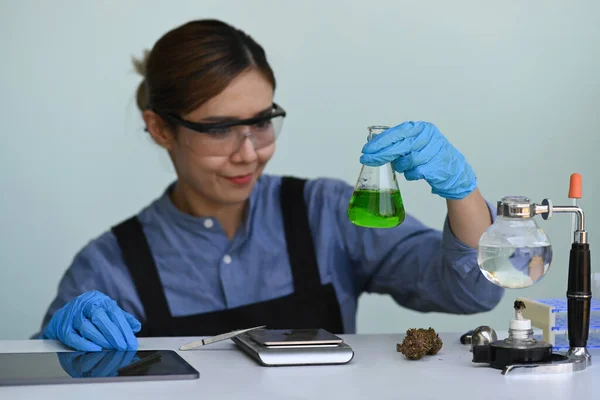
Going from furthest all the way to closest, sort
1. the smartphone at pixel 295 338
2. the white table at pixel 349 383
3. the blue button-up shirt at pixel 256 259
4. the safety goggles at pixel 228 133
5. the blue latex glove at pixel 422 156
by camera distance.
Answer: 1. the blue button-up shirt at pixel 256 259
2. the safety goggles at pixel 228 133
3. the blue latex glove at pixel 422 156
4. the smartphone at pixel 295 338
5. the white table at pixel 349 383

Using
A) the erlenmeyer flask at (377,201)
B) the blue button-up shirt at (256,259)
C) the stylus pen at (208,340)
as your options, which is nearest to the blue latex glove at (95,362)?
the stylus pen at (208,340)

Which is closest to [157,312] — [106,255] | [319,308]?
[106,255]

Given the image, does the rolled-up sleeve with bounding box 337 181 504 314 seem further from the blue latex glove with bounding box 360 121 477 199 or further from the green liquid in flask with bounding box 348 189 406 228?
the green liquid in flask with bounding box 348 189 406 228

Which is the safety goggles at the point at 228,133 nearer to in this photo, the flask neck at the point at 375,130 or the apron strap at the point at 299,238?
the apron strap at the point at 299,238

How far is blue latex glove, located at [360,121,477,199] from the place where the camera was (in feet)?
6.25

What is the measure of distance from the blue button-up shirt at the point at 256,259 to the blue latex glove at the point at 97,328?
2.22 ft

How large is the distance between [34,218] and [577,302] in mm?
2337

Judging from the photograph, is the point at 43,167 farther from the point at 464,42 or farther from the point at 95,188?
the point at 464,42

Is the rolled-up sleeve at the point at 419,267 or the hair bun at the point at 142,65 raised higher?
the hair bun at the point at 142,65

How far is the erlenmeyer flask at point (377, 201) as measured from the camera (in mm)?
1823

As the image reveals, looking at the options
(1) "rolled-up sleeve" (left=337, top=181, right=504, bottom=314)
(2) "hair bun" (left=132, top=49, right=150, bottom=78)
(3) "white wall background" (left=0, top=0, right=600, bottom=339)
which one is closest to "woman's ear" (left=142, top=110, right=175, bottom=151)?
(2) "hair bun" (left=132, top=49, right=150, bottom=78)

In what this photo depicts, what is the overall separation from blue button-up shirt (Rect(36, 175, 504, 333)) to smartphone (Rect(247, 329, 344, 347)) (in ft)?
2.78

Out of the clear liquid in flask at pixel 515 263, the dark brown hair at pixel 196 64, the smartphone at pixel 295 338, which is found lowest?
the smartphone at pixel 295 338

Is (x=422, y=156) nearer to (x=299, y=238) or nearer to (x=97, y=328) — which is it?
(x=97, y=328)
